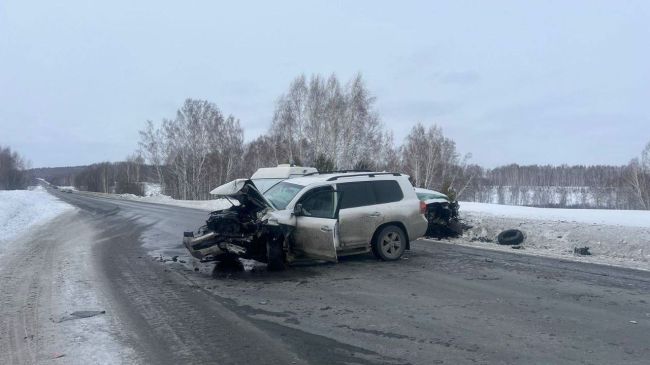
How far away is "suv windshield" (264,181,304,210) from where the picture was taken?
10378 millimetres

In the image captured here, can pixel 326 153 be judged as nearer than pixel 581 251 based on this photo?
No

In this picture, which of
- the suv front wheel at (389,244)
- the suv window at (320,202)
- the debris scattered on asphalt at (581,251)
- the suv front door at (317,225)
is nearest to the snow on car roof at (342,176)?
the suv window at (320,202)

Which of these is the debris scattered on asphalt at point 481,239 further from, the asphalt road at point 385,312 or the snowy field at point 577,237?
the asphalt road at point 385,312

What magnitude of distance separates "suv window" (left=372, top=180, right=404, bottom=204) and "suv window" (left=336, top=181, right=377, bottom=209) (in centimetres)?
13

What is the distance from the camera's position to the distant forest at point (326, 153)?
4869 centimetres

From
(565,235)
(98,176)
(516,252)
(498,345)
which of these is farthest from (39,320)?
(98,176)

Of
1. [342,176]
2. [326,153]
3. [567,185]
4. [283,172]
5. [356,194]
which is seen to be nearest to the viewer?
[356,194]

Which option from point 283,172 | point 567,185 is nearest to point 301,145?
point 283,172

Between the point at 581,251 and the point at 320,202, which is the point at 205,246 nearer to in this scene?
the point at 320,202

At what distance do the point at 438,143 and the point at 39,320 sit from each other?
5708 cm

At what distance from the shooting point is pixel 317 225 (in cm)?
973

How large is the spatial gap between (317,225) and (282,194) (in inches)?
57.6

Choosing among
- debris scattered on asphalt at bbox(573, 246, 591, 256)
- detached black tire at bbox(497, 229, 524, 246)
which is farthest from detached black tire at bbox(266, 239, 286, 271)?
detached black tire at bbox(497, 229, 524, 246)

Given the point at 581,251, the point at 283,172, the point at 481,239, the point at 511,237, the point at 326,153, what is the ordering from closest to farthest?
the point at 581,251
the point at 511,237
the point at 481,239
the point at 283,172
the point at 326,153
